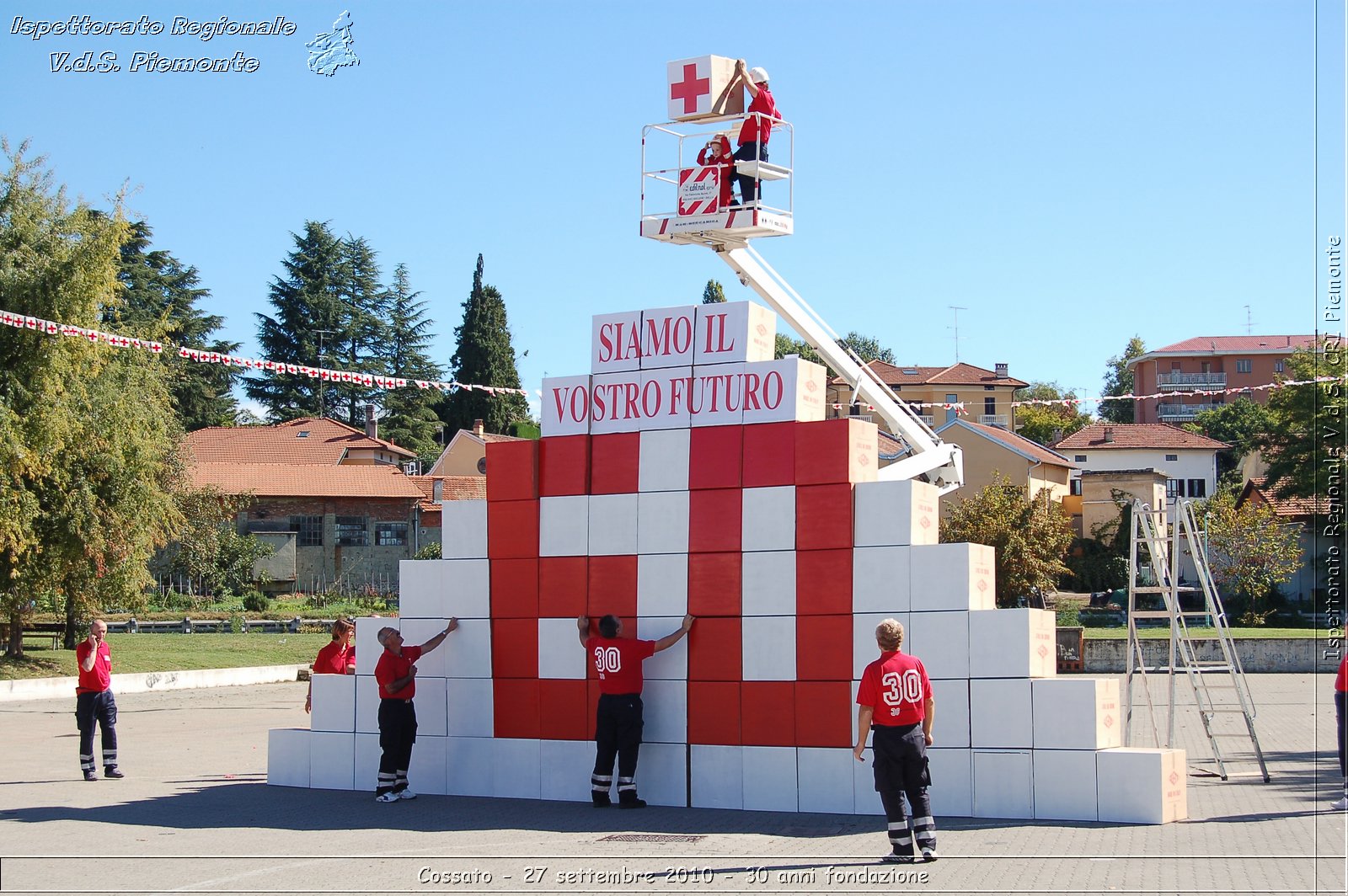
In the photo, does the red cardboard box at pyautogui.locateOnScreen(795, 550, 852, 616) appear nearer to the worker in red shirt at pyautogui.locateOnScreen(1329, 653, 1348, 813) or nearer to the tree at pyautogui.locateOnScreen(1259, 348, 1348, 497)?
the worker in red shirt at pyautogui.locateOnScreen(1329, 653, 1348, 813)

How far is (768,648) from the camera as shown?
11578 mm

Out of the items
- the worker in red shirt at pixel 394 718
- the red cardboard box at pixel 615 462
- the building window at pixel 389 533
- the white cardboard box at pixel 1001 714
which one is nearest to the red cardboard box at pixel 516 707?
the worker in red shirt at pixel 394 718

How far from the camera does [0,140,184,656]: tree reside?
26.9 meters

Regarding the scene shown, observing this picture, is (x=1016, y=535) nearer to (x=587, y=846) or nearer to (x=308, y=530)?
(x=587, y=846)

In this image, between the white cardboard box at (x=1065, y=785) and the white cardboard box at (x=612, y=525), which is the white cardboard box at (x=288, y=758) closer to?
the white cardboard box at (x=612, y=525)

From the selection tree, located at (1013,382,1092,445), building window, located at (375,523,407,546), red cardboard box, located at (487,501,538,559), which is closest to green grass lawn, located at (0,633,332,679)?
building window, located at (375,523,407,546)

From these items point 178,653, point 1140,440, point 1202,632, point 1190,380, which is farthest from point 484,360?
point 1190,380

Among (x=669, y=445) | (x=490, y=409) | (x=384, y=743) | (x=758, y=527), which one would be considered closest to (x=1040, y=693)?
(x=758, y=527)

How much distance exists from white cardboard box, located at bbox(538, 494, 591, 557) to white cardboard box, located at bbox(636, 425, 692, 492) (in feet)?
2.13

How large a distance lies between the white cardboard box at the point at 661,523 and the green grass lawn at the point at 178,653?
21775 mm

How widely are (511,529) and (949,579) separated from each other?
14.2 ft

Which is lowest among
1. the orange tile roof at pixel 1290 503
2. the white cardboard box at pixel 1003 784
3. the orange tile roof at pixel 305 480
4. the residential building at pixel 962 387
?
the white cardboard box at pixel 1003 784

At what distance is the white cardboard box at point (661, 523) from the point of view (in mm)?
12078

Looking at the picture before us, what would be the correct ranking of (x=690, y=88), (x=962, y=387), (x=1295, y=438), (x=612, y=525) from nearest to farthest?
1. (x=612, y=525)
2. (x=690, y=88)
3. (x=1295, y=438)
4. (x=962, y=387)
